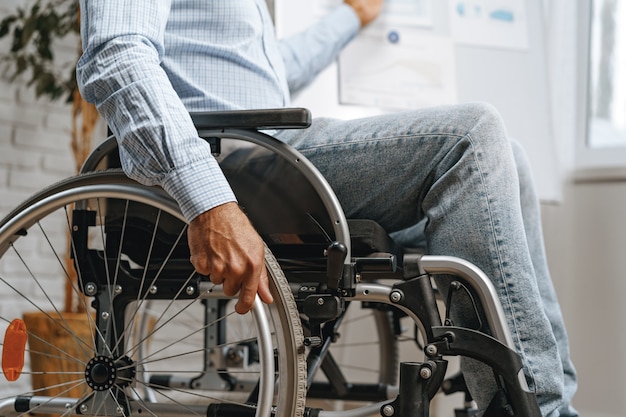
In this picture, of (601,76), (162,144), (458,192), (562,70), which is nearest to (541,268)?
(458,192)

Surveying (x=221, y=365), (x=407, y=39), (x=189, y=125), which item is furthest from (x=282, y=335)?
(x=407, y=39)

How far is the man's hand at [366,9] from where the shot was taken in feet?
6.09

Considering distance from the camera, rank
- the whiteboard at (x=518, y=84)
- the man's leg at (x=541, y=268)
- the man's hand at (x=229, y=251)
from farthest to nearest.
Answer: the whiteboard at (x=518, y=84) → the man's leg at (x=541, y=268) → the man's hand at (x=229, y=251)

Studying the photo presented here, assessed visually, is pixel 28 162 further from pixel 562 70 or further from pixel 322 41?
pixel 562 70

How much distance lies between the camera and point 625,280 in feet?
7.13

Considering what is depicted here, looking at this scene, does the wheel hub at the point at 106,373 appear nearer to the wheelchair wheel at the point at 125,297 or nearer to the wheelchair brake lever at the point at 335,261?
the wheelchair wheel at the point at 125,297

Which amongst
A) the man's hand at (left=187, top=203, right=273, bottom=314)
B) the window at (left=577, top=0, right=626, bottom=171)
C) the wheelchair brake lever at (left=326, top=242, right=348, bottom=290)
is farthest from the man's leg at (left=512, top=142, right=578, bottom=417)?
the window at (left=577, top=0, right=626, bottom=171)

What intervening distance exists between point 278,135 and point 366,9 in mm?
807

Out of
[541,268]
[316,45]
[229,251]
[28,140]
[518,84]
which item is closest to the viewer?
[229,251]

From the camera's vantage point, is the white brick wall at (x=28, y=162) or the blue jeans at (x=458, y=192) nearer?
the blue jeans at (x=458, y=192)

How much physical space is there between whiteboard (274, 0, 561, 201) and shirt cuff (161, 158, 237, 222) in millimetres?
1000

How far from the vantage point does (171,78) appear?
1.13 m

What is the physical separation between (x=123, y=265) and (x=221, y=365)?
0.74m

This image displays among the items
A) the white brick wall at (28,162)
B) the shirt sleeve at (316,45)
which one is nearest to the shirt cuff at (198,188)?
the shirt sleeve at (316,45)
